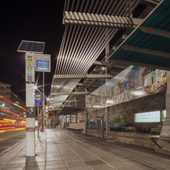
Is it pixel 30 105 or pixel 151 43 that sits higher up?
pixel 151 43

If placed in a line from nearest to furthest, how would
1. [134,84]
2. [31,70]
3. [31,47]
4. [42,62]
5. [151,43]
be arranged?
[151,43] → [31,70] → [31,47] → [42,62] → [134,84]

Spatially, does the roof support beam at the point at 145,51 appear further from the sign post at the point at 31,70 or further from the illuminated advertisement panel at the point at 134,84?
the sign post at the point at 31,70

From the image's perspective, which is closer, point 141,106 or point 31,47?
point 31,47

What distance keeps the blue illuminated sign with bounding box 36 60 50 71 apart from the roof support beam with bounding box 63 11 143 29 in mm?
2084

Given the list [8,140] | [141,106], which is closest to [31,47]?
[8,140]

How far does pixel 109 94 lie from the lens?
18.9 meters

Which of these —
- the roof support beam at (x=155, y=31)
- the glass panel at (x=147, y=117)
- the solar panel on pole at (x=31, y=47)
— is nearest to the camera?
the roof support beam at (x=155, y=31)

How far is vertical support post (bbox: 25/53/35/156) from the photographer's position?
8.20m

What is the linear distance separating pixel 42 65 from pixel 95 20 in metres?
3.23

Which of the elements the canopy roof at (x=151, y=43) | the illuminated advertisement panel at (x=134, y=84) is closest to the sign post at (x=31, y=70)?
the canopy roof at (x=151, y=43)

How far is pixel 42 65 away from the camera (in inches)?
371

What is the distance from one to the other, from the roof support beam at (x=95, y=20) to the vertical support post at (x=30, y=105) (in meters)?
2.40

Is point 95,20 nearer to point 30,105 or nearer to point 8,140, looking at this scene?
point 30,105

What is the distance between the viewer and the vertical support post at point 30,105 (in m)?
8.20
